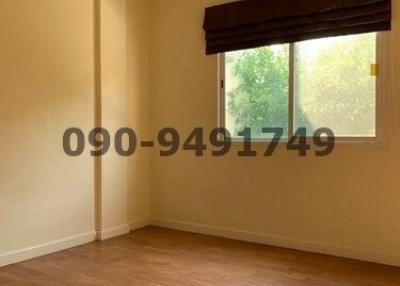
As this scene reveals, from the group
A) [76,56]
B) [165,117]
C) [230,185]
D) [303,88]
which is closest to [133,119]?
[165,117]

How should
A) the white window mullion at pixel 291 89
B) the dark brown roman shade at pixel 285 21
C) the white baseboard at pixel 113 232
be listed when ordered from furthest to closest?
the white baseboard at pixel 113 232
the white window mullion at pixel 291 89
the dark brown roman shade at pixel 285 21

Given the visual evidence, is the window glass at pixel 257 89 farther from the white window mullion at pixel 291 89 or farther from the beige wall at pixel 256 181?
the beige wall at pixel 256 181

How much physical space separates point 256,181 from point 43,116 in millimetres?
2062

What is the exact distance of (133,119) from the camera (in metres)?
4.64

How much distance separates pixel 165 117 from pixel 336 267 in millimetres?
2371

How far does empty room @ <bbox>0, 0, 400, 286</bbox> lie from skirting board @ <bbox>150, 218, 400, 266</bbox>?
0.04ft

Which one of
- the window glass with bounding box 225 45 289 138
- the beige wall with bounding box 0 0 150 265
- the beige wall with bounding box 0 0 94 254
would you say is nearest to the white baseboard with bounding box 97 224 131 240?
the beige wall with bounding box 0 0 150 265

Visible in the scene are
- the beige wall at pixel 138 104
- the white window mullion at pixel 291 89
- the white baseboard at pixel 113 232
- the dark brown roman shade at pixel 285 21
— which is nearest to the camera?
the dark brown roman shade at pixel 285 21

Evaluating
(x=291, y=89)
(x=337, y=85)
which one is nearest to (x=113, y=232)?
(x=291, y=89)

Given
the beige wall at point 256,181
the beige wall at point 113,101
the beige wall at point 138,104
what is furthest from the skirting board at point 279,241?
the beige wall at point 113,101

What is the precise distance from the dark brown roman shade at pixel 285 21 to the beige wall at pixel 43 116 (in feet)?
4.24

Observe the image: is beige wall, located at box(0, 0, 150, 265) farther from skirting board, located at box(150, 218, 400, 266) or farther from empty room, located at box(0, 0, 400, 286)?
skirting board, located at box(150, 218, 400, 266)

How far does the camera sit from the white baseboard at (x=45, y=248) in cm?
347

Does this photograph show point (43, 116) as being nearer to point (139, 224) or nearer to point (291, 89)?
point (139, 224)
